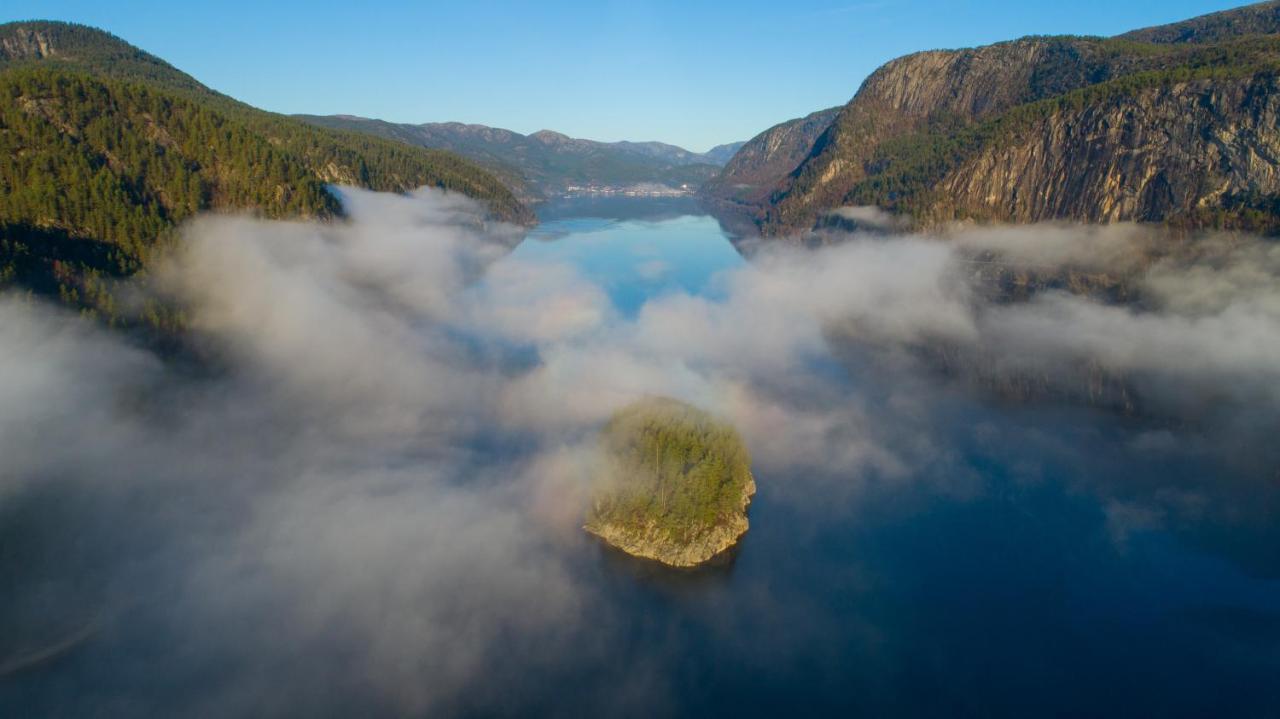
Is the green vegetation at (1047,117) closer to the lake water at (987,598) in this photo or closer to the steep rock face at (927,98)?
the steep rock face at (927,98)

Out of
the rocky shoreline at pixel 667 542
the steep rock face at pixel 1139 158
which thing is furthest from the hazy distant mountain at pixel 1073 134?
the rocky shoreline at pixel 667 542

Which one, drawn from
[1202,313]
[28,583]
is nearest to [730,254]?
[1202,313]

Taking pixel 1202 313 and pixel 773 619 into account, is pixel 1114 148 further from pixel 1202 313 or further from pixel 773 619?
pixel 773 619

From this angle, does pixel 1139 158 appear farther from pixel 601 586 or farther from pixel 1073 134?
pixel 601 586

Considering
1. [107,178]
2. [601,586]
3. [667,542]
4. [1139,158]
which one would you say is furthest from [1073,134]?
[107,178]

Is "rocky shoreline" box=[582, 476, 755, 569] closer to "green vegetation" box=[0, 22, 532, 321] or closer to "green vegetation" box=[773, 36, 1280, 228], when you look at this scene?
"green vegetation" box=[0, 22, 532, 321]

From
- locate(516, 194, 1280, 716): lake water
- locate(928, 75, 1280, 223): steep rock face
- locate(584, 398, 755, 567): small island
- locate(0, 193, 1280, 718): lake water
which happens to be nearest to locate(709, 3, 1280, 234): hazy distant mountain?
locate(928, 75, 1280, 223): steep rock face
